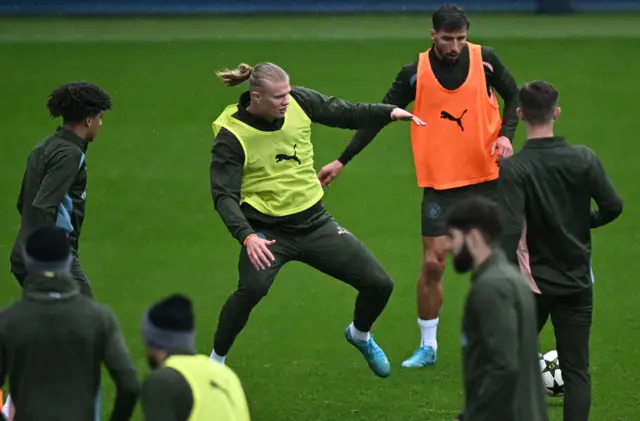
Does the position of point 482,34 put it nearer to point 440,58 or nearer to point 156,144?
point 156,144

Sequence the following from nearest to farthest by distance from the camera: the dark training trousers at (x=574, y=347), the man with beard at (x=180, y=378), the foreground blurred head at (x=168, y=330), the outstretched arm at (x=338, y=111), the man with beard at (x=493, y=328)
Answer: the man with beard at (x=180, y=378) → the foreground blurred head at (x=168, y=330) → the man with beard at (x=493, y=328) → the dark training trousers at (x=574, y=347) → the outstretched arm at (x=338, y=111)

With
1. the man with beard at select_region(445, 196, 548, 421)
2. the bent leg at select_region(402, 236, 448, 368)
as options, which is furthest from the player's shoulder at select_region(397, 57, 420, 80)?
the man with beard at select_region(445, 196, 548, 421)

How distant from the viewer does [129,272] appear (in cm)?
1194

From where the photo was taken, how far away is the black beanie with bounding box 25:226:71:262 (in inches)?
211

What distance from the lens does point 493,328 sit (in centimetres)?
525

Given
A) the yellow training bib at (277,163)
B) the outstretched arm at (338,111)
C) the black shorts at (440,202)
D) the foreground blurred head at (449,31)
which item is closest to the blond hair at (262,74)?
the yellow training bib at (277,163)

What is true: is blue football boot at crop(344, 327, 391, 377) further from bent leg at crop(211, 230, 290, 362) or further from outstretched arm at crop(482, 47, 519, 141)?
outstretched arm at crop(482, 47, 519, 141)

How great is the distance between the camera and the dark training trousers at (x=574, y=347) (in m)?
6.95

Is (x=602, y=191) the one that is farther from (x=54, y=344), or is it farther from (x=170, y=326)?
(x=54, y=344)

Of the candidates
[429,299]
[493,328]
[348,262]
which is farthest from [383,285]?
[493,328]

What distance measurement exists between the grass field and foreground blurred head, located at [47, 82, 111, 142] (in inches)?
81.3

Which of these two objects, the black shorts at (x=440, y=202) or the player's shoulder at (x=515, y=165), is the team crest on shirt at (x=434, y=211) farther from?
the player's shoulder at (x=515, y=165)

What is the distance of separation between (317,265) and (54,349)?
11.2 ft

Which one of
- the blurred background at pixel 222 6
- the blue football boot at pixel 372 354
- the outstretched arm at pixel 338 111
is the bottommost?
the blue football boot at pixel 372 354
